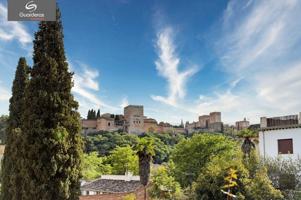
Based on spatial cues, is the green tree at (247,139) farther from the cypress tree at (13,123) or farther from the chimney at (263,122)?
the cypress tree at (13,123)

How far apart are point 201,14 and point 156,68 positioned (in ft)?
30.6

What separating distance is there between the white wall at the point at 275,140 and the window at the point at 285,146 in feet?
0.73

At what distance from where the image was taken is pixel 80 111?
14930 mm

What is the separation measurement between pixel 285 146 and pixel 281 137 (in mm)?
706

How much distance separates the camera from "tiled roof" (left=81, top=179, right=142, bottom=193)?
3237 cm

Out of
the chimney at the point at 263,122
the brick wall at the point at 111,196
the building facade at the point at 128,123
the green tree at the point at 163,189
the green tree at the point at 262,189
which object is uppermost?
the building facade at the point at 128,123

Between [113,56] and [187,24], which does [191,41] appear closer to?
[187,24]

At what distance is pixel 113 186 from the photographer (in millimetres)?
34312

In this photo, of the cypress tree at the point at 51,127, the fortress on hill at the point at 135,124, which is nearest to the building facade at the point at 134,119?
the fortress on hill at the point at 135,124

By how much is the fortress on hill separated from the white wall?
97.1 m

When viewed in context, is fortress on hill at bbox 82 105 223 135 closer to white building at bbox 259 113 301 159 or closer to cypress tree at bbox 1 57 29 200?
white building at bbox 259 113 301 159
